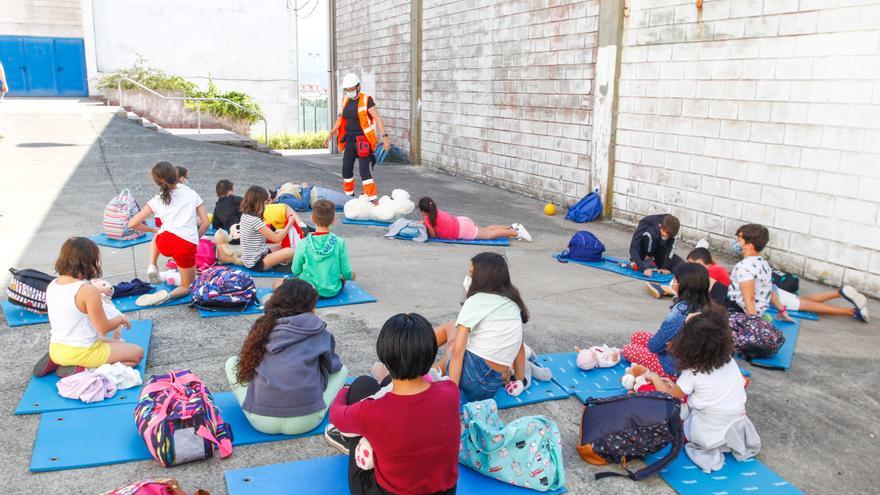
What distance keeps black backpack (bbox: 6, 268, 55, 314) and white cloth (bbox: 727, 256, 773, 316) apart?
583 cm

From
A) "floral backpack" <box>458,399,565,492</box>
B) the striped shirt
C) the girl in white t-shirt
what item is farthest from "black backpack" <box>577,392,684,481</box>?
the striped shirt

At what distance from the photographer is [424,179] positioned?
14.9 meters

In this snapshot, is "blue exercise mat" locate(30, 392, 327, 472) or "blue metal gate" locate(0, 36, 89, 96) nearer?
"blue exercise mat" locate(30, 392, 327, 472)

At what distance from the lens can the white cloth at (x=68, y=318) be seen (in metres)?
4.39

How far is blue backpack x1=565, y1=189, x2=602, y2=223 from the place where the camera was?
422 inches

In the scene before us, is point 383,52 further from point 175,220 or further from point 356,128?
point 175,220

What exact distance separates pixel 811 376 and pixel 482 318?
108 inches

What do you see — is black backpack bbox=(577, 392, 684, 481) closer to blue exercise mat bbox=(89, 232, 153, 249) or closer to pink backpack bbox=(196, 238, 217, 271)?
pink backpack bbox=(196, 238, 217, 271)

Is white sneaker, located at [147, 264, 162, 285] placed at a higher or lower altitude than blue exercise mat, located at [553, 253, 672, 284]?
higher

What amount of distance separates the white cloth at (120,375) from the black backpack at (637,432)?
2.86 metres

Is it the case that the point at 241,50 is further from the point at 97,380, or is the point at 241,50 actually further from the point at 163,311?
the point at 97,380

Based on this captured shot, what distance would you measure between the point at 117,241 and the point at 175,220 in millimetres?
2445

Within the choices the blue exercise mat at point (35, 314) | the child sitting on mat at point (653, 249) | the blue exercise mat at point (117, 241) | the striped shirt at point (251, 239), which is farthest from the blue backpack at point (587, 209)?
the blue exercise mat at point (35, 314)

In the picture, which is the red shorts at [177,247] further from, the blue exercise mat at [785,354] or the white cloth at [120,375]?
the blue exercise mat at [785,354]
